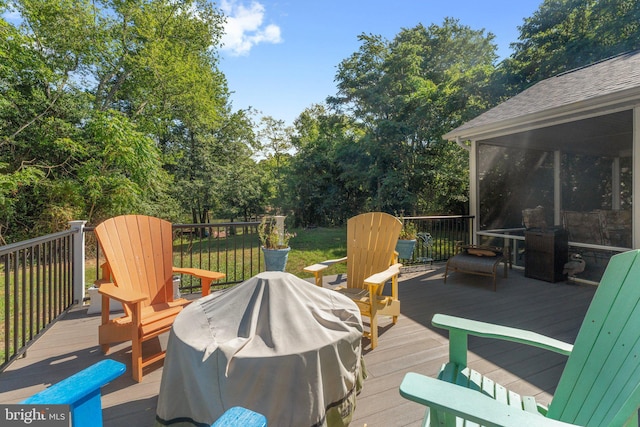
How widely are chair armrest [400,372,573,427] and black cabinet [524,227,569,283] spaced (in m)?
4.60

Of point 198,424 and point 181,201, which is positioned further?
point 181,201

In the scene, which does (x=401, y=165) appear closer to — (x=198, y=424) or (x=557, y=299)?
(x=557, y=299)

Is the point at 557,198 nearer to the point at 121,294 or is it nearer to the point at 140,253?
the point at 140,253

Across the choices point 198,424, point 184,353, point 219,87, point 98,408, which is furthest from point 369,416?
point 219,87

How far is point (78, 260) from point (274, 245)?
2.29 meters

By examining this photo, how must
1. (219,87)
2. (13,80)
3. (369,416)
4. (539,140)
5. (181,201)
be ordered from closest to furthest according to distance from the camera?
(369,416) < (539,140) < (13,80) < (181,201) < (219,87)

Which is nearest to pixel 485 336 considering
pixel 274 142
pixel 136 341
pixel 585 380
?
pixel 585 380

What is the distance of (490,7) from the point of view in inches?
A: 330

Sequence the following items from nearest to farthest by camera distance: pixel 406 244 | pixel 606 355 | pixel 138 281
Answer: pixel 606 355, pixel 138 281, pixel 406 244

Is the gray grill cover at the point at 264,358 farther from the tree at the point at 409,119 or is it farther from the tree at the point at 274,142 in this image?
the tree at the point at 274,142

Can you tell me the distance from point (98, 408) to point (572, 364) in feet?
5.85

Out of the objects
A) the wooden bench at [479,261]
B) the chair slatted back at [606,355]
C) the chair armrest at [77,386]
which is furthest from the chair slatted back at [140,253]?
the wooden bench at [479,261]

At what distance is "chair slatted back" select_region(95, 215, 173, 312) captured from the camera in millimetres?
2494

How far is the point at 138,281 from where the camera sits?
8.64 ft
